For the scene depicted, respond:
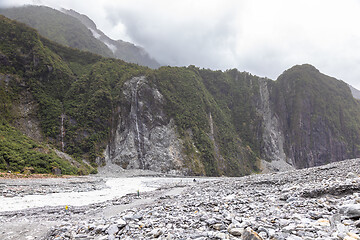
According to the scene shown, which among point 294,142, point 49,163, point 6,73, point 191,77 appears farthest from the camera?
point 294,142

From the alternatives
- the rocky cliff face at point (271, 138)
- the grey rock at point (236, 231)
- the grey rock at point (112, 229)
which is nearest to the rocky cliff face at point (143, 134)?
the grey rock at point (112, 229)

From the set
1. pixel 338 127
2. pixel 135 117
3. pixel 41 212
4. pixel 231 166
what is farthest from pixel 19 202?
pixel 338 127

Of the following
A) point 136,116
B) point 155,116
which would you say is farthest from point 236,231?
point 155,116

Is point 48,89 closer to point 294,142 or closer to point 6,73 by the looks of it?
point 6,73

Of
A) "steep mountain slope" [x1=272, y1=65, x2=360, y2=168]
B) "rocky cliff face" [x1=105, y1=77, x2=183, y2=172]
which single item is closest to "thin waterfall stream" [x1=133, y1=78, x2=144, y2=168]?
"rocky cliff face" [x1=105, y1=77, x2=183, y2=172]

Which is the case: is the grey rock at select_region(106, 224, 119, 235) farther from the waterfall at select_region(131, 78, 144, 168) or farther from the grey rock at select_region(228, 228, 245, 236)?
the waterfall at select_region(131, 78, 144, 168)

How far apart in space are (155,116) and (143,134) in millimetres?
9453

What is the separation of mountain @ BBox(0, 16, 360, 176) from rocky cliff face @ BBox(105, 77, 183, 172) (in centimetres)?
35

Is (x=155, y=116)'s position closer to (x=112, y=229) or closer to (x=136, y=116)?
(x=136, y=116)

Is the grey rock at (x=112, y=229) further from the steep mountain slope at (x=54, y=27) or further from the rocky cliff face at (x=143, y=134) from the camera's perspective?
the steep mountain slope at (x=54, y=27)

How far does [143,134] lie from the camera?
7006 cm

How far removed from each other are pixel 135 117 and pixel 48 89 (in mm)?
30150

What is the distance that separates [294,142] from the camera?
119 meters

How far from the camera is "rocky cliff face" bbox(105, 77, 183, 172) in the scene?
63812mm
